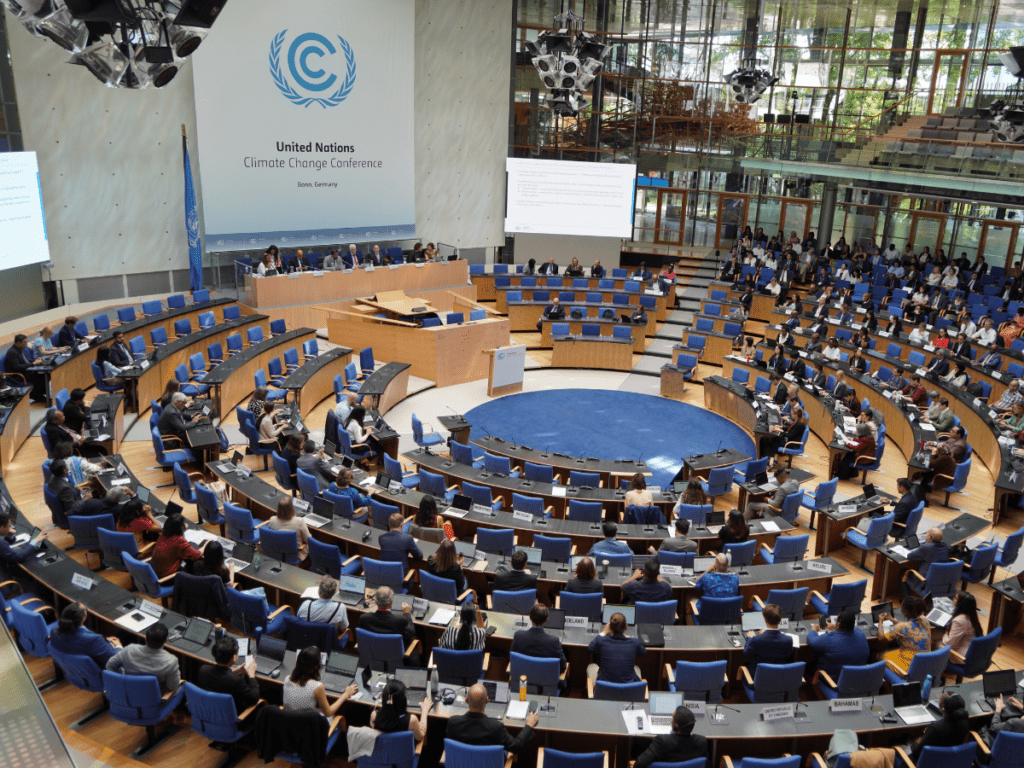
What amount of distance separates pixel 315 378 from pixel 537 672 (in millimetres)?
10301

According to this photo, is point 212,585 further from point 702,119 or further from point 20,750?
point 702,119

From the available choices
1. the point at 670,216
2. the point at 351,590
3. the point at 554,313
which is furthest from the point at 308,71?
the point at 351,590

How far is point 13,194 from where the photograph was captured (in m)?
15.2

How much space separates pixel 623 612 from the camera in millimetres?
7414

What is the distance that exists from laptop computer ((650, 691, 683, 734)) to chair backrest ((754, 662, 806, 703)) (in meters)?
0.94

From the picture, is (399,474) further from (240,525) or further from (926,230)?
(926,230)

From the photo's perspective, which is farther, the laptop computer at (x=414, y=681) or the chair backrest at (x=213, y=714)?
the laptop computer at (x=414, y=681)

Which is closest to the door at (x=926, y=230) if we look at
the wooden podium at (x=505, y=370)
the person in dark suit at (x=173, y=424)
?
the wooden podium at (x=505, y=370)

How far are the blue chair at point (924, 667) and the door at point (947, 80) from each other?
2357 cm

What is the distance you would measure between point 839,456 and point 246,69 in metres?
16.4

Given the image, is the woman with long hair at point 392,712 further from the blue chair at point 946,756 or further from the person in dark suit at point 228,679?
the blue chair at point 946,756

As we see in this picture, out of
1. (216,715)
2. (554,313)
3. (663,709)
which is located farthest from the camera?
(554,313)

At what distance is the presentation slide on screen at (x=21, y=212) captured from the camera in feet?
49.2

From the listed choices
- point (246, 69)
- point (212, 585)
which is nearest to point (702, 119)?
point (246, 69)
